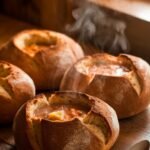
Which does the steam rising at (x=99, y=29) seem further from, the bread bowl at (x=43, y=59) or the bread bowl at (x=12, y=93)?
the bread bowl at (x=12, y=93)

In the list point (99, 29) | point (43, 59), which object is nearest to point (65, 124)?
point (43, 59)

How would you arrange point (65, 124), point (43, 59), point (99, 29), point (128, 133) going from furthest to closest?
1. point (99, 29)
2. point (43, 59)
3. point (128, 133)
4. point (65, 124)

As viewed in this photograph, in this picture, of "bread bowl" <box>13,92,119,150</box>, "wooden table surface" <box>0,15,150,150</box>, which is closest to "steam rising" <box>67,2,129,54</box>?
"wooden table surface" <box>0,15,150,150</box>

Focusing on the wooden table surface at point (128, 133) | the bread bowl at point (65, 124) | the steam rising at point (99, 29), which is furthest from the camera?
the steam rising at point (99, 29)

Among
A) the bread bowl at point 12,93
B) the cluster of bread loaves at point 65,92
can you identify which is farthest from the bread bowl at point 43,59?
the bread bowl at point 12,93

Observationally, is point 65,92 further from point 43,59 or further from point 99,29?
point 99,29

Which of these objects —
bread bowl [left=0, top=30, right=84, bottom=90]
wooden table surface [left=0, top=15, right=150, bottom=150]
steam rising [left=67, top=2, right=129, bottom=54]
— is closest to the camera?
wooden table surface [left=0, top=15, right=150, bottom=150]

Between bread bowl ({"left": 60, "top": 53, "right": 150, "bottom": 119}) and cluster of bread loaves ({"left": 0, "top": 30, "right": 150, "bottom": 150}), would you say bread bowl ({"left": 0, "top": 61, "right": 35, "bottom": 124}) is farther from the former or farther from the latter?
bread bowl ({"left": 60, "top": 53, "right": 150, "bottom": 119})
